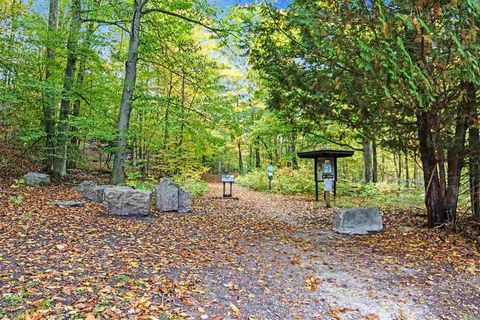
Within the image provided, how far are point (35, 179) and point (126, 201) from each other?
417 centimetres

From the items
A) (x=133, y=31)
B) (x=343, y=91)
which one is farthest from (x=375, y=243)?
(x=133, y=31)

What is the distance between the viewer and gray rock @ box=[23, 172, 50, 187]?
9.23m

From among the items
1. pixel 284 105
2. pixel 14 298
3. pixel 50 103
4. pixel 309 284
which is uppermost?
pixel 50 103

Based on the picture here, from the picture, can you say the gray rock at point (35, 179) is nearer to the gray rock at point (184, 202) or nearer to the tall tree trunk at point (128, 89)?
the tall tree trunk at point (128, 89)

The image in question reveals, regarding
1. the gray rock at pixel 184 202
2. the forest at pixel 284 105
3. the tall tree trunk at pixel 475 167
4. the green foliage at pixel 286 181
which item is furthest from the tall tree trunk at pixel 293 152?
the tall tree trunk at pixel 475 167

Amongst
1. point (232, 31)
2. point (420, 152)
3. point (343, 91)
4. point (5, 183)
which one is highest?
point (232, 31)

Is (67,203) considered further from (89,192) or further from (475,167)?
(475,167)

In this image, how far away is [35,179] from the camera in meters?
9.38

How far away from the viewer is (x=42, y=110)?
10.2 metres

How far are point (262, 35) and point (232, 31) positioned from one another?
233cm

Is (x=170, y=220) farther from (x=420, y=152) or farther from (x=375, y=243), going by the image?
(x=420, y=152)

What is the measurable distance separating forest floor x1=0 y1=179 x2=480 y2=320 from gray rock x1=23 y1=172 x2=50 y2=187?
2158 millimetres

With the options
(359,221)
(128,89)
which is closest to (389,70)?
(359,221)

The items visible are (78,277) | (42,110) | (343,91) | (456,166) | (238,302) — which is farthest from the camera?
(42,110)
